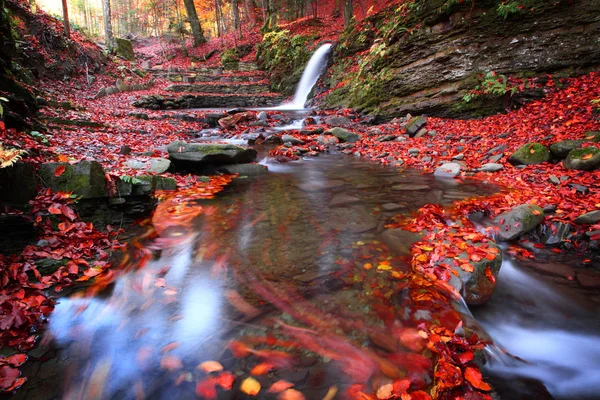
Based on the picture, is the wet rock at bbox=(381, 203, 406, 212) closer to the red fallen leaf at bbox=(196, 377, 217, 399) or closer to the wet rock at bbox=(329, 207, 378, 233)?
the wet rock at bbox=(329, 207, 378, 233)

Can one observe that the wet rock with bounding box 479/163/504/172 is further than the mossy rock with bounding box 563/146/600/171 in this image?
Yes

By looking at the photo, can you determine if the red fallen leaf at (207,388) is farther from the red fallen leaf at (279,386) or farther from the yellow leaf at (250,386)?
the red fallen leaf at (279,386)

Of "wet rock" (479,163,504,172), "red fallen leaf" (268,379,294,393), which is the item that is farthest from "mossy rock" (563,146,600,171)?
"red fallen leaf" (268,379,294,393)

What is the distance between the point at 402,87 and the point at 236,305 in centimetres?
1140

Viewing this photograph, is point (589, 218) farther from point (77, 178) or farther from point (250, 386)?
point (77, 178)

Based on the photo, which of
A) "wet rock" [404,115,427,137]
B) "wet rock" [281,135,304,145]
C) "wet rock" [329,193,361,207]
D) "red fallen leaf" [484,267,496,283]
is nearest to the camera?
"red fallen leaf" [484,267,496,283]

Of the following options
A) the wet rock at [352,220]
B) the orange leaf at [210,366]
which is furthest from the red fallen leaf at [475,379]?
the wet rock at [352,220]

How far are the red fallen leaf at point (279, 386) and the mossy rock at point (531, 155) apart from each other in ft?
21.3

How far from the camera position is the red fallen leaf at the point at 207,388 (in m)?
1.85

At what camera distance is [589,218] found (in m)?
3.66

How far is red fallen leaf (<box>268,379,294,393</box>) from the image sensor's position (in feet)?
6.10

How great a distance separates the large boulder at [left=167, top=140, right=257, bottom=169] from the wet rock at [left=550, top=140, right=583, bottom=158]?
6.56 metres

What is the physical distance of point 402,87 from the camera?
11.7 metres

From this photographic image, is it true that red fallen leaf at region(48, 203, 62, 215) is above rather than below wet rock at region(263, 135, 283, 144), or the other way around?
below
